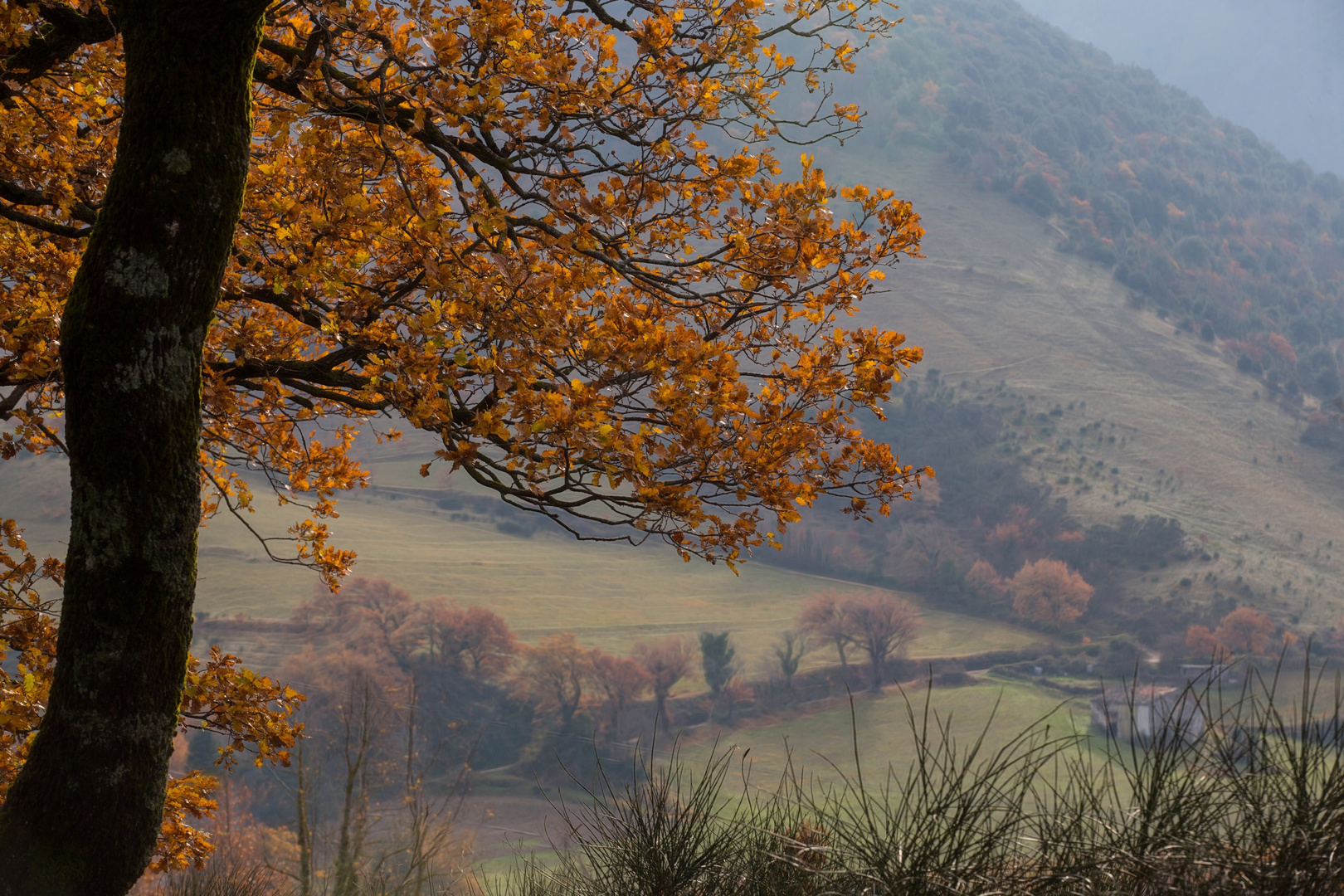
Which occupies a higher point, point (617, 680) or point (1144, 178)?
point (1144, 178)

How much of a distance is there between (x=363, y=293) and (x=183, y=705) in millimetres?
1888

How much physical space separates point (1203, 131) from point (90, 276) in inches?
6983

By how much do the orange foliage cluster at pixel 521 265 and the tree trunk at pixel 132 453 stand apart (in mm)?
390

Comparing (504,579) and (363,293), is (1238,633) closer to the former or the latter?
(504,579)

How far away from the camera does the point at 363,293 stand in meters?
3.73

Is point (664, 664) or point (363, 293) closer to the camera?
point (363, 293)

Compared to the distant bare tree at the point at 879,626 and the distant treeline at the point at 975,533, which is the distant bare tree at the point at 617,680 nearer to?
the distant bare tree at the point at 879,626

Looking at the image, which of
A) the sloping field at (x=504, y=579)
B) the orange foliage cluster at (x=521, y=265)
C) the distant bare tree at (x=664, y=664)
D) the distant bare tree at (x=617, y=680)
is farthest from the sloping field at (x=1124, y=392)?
the orange foliage cluster at (x=521, y=265)

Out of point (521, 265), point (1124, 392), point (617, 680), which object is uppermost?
point (1124, 392)

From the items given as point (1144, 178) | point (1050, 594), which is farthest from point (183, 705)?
point (1144, 178)

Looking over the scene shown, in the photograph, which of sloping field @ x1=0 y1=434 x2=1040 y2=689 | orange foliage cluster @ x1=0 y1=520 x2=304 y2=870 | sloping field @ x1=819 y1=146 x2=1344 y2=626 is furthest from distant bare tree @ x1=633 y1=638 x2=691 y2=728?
orange foliage cluster @ x1=0 y1=520 x2=304 y2=870

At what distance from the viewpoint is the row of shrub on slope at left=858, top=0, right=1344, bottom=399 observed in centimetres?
10906

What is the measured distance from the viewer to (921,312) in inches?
4026

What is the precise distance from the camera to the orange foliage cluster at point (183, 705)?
376 centimetres
